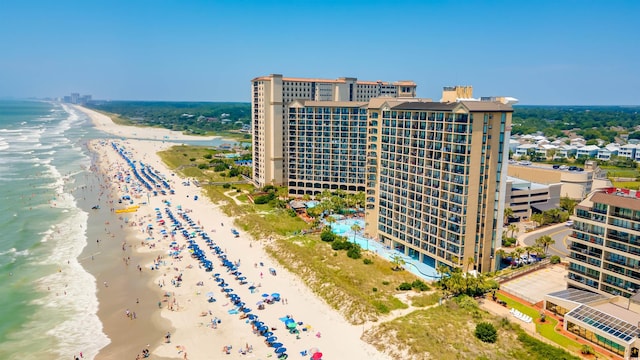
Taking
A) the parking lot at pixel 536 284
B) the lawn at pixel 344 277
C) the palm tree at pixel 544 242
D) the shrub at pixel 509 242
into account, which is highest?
the palm tree at pixel 544 242

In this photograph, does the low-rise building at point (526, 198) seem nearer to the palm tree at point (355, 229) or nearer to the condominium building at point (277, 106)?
the palm tree at point (355, 229)

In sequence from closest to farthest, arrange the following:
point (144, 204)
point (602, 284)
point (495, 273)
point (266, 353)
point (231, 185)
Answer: point (266, 353) < point (602, 284) < point (495, 273) < point (144, 204) < point (231, 185)

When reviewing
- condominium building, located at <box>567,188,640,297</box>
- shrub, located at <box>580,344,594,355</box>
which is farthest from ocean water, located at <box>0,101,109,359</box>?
condominium building, located at <box>567,188,640,297</box>

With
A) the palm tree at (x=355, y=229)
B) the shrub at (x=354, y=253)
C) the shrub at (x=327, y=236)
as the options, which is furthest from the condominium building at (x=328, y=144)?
the shrub at (x=354, y=253)

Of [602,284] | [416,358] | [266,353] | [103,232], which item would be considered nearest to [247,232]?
[103,232]

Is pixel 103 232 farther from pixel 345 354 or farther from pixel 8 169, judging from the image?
pixel 8 169

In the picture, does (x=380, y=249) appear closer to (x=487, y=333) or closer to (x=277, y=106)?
(x=487, y=333)

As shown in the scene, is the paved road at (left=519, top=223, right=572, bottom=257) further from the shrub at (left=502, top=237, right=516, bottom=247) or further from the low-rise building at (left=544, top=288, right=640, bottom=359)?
the low-rise building at (left=544, top=288, right=640, bottom=359)
